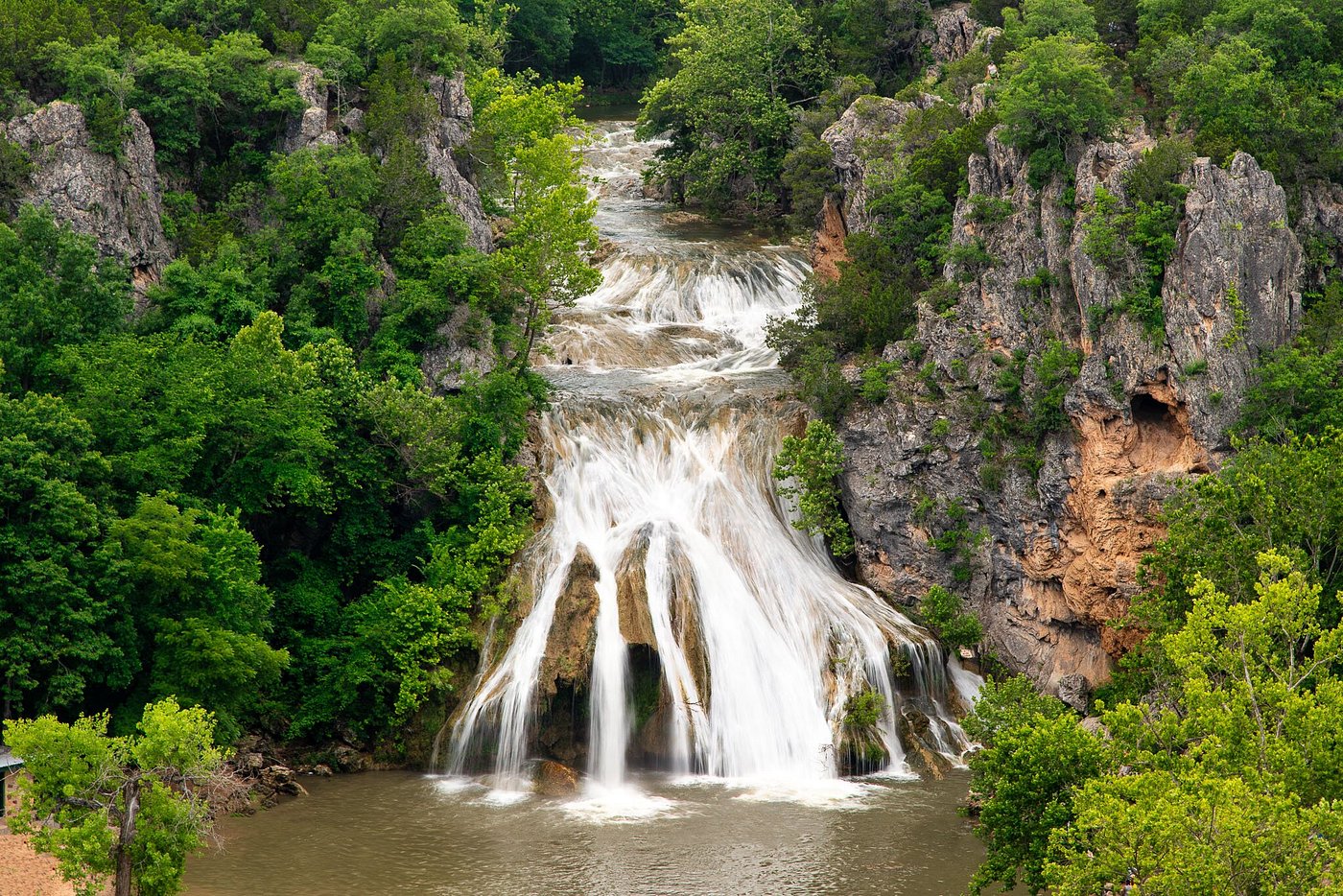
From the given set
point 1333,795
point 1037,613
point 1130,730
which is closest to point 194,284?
point 1037,613

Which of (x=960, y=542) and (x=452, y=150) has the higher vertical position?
(x=452, y=150)

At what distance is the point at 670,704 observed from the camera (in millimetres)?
40031

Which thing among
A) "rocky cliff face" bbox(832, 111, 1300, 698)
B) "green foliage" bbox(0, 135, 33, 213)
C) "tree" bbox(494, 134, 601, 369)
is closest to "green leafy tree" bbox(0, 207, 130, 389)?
"green foliage" bbox(0, 135, 33, 213)

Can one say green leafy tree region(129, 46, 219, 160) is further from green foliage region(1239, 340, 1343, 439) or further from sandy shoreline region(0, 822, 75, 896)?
green foliage region(1239, 340, 1343, 439)

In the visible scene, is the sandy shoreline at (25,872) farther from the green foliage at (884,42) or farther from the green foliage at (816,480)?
the green foliage at (884,42)

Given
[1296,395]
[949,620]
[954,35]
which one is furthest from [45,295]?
[954,35]

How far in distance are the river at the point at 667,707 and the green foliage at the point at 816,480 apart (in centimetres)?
69

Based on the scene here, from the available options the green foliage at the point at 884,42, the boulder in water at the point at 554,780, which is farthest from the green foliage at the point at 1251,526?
the green foliage at the point at 884,42

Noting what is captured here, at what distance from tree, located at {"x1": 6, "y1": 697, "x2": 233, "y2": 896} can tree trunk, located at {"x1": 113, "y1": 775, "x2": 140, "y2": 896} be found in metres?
0.02

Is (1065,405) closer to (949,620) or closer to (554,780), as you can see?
(949,620)

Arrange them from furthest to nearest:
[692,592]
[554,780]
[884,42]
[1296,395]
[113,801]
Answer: [884,42] → [692,592] → [1296,395] → [554,780] → [113,801]

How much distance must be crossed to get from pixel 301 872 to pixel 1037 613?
72.6ft

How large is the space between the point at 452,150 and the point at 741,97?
1713cm

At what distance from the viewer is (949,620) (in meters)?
44.1
